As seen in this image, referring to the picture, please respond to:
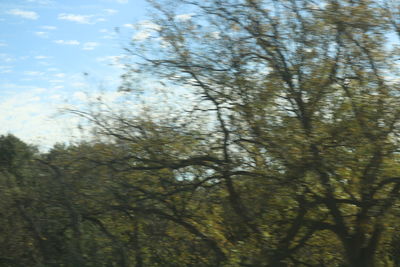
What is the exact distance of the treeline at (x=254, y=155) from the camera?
787 cm

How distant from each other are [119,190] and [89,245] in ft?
5.50

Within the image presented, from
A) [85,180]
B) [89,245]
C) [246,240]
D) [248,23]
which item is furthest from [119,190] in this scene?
[248,23]

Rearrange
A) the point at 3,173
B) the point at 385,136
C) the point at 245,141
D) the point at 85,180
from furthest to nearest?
1. the point at 3,173
2. the point at 85,180
3. the point at 245,141
4. the point at 385,136

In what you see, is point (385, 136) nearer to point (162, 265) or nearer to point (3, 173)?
point (162, 265)

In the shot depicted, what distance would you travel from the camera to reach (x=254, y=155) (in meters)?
8.40

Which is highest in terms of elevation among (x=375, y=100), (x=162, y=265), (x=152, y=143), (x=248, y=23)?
(x=248, y=23)

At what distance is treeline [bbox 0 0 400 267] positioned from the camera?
787 cm

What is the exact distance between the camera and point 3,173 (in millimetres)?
12750

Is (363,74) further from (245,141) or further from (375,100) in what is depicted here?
(245,141)

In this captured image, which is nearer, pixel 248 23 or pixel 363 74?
pixel 363 74

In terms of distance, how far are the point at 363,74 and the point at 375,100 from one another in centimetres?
47

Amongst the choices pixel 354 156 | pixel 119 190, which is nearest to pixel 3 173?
pixel 119 190

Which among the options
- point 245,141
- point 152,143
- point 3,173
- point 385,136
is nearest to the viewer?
point 385,136

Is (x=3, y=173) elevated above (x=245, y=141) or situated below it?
below
